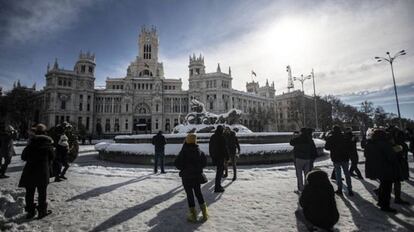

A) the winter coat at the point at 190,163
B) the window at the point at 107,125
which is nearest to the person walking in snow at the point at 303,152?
the winter coat at the point at 190,163

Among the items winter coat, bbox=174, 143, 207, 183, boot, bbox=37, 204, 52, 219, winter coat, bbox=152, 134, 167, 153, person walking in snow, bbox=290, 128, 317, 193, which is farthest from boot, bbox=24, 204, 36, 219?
person walking in snow, bbox=290, 128, 317, 193

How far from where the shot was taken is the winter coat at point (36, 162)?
4867mm

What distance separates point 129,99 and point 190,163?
71246 millimetres

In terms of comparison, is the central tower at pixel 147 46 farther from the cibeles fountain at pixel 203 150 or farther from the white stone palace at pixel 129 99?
the cibeles fountain at pixel 203 150

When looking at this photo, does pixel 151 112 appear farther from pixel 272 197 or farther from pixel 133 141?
pixel 272 197

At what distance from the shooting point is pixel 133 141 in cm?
1959

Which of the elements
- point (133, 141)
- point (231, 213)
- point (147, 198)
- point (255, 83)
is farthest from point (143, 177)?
point (255, 83)

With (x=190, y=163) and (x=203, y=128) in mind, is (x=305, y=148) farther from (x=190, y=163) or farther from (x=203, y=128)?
(x=203, y=128)

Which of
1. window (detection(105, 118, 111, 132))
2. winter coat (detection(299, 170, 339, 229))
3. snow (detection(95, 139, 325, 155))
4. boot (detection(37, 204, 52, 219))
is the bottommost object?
boot (detection(37, 204, 52, 219))

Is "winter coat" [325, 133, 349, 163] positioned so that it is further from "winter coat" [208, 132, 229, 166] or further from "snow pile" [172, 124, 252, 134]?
"snow pile" [172, 124, 252, 134]

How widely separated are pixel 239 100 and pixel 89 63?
2076 inches

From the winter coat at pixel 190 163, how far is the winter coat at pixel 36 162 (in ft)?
10.1

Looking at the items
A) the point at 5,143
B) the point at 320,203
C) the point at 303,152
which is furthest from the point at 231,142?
the point at 5,143

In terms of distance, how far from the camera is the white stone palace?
6700 cm
